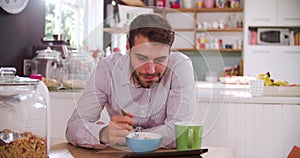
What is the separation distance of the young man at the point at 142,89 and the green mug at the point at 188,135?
0.01 m

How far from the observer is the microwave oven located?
4.60 meters

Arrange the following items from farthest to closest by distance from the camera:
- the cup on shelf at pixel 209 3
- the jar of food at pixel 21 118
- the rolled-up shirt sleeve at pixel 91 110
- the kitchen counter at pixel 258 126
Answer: the cup on shelf at pixel 209 3
the kitchen counter at pixel 258 126
the rolled-up shirt sleeve at pixel 91 110
the jar of food at pixel 21 118

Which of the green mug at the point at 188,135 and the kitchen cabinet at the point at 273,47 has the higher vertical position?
the kitchen cabinet at the point at 273,47

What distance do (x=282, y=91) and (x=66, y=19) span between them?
1.95 meters

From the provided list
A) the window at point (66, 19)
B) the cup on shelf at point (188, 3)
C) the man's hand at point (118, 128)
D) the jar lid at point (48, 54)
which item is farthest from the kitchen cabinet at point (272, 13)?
the man's hand at point (118, 128)

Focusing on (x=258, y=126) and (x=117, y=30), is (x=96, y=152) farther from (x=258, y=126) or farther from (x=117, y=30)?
(x=258, y=126)

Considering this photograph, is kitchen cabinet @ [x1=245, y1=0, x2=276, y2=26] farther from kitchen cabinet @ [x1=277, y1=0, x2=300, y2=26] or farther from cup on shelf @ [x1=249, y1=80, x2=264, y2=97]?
cup on shelf @ [x1=249, y1=80, x2=264, y2=97]

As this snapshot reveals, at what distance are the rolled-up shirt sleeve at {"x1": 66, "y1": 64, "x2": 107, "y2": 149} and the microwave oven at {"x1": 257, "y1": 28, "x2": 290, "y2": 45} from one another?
3.92 m

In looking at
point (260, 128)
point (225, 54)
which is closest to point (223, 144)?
point (260, 128)

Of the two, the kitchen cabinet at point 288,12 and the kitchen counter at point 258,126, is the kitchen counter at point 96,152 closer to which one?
the kitchen counter at point 258,126

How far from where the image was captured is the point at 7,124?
0.87 m

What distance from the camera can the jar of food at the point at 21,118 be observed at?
81cm

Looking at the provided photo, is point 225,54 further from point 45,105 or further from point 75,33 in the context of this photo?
point 45,105

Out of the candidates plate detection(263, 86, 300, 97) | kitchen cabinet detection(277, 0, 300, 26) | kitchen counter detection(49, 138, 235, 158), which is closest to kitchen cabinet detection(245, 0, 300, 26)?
kitchen cabinet detection(277, 0, 300, 26)
